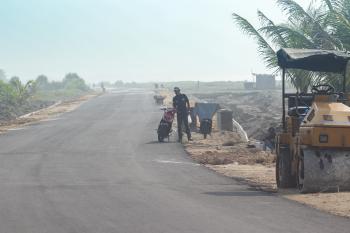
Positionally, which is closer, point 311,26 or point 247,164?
point 247,164

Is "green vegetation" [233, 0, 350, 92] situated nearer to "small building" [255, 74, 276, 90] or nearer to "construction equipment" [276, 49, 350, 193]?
"construction equipment" [276, 49, 350, 193]

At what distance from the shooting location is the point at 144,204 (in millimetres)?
10625

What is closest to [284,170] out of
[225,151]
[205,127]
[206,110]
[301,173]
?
[301,173]

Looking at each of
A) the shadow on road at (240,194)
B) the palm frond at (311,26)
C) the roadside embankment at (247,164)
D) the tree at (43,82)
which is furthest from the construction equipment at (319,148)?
the tree at (43,82)

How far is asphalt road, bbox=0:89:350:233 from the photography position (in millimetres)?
8828

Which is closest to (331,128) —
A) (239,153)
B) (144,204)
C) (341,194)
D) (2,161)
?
(341,194)

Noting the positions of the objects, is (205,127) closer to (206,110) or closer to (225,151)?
(206,110)

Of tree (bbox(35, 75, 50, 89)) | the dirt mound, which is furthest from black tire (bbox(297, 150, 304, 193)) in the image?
tree (bbox(35, 75, 50, 89))

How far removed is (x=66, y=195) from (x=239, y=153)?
914cm

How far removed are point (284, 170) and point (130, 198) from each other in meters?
3.26

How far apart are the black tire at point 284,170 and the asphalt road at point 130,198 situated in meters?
0.78

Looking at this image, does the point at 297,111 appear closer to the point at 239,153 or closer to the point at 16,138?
the point at 239,153

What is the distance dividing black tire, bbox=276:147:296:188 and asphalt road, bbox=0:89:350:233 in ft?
2.56

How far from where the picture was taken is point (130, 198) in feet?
37.0
